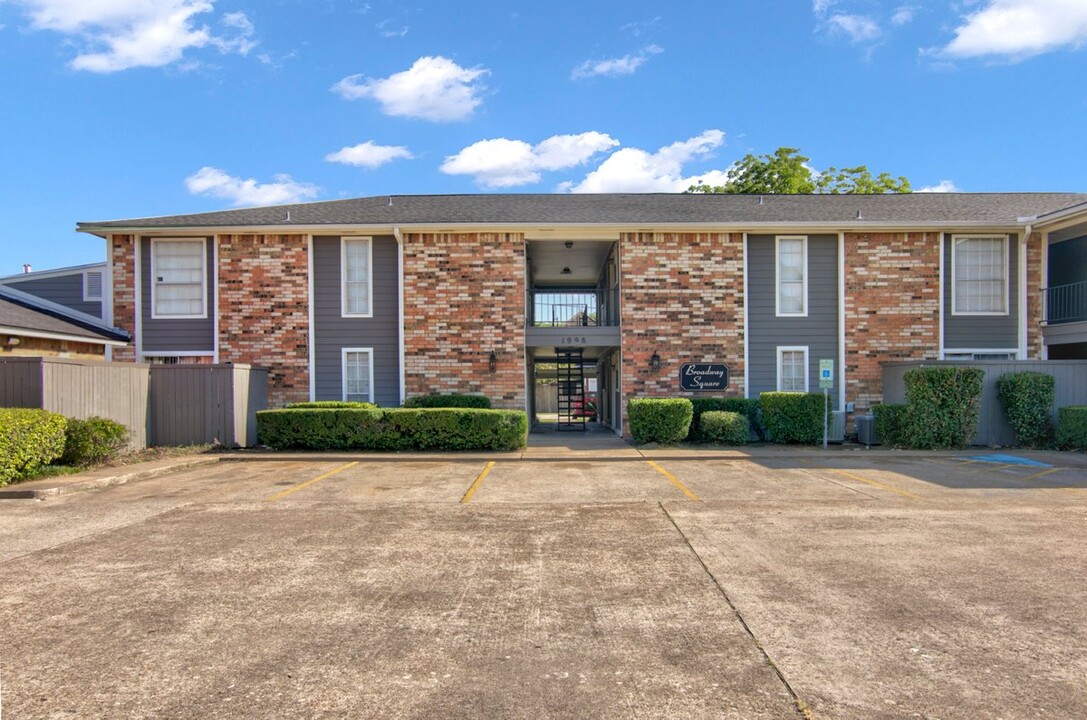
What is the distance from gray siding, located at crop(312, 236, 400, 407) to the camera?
56.7 feet

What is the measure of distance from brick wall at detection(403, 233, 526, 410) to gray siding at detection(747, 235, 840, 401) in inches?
236

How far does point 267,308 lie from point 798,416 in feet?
43.4

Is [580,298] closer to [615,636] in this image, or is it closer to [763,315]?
[763,315]

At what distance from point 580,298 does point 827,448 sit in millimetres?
12310

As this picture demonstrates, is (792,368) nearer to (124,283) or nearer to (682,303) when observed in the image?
(682,303)

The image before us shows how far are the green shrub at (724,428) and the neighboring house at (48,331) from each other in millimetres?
14276

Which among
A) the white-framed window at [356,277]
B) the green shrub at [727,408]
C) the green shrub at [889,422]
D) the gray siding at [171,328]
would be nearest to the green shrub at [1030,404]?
the green shrub at [889,422]

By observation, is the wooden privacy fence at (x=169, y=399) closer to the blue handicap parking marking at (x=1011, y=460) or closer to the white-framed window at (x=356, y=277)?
the white-framed window at (x=356, y=277)

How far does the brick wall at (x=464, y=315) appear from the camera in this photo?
17094 millimetres

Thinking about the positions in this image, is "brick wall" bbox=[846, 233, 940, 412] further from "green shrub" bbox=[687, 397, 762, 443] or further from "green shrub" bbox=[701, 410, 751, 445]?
"green shrub" bbox=[701, 410, 751, 445]

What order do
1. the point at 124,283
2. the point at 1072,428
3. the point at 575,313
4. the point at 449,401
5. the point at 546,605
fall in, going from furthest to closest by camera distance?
the point at 575,313 → the point at 124,283 → the point at 449,401 → the point at 1072,428 → the point at 546,605

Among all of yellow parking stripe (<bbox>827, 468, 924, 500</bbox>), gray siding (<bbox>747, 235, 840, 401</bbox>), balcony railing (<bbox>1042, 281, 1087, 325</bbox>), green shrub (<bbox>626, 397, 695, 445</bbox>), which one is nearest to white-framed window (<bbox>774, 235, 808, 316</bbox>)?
gray siding (<bbox>747, 235, 840, 401</bbox>)

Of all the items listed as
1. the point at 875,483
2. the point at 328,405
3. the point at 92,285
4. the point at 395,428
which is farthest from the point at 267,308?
the point at 875,483

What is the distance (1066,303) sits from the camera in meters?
17.4
